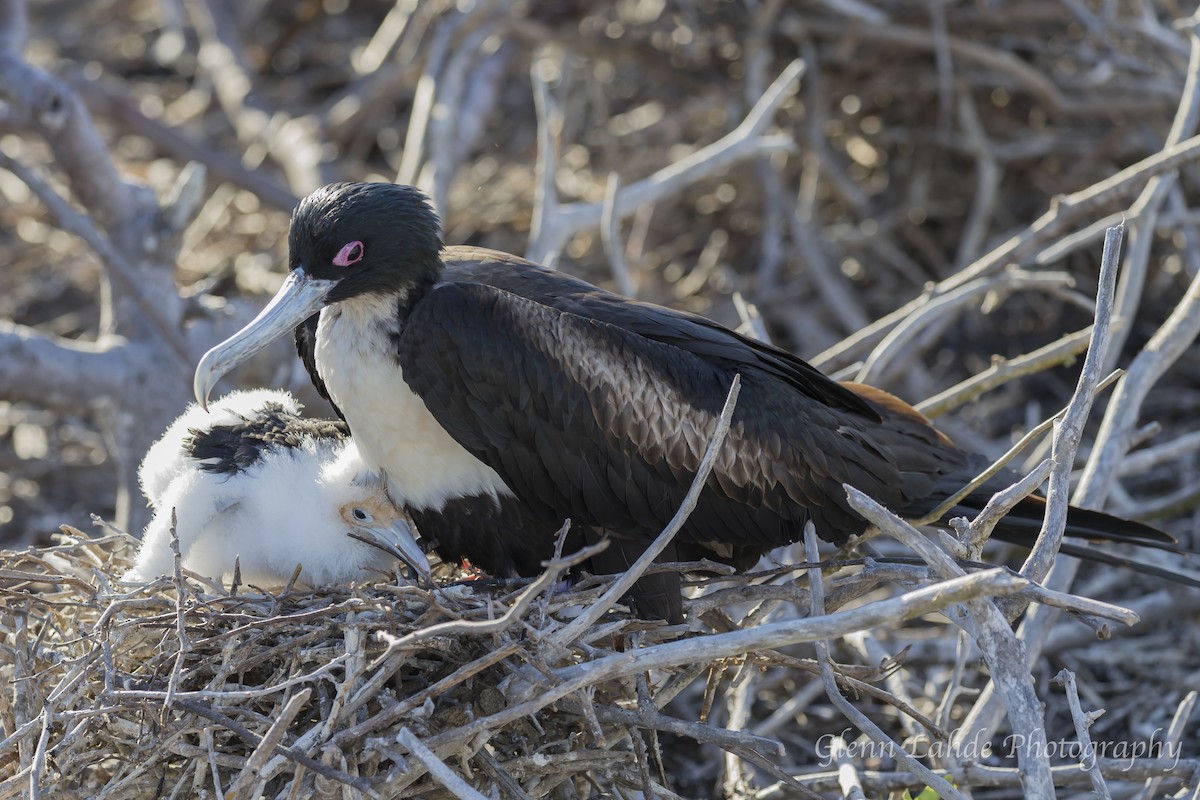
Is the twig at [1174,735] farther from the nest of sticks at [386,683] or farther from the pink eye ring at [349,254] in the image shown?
the pink eye ring at [349,254]

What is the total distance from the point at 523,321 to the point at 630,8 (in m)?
3.02

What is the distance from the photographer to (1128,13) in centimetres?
488

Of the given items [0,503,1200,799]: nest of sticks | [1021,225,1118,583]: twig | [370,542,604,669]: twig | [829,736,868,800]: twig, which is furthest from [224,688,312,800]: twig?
[1021,225,1118,583]: twig

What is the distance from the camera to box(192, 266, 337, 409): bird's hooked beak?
281 cm

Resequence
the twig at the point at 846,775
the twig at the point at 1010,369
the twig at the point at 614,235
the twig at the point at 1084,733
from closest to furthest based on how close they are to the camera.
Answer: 1. the twig at the point at 1084,733
2. the twig at the point at 846,775
3. the twig at the point at 1010,369
4. the twig at the point at 614,235

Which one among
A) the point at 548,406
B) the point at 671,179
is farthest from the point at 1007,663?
the point at 671,179

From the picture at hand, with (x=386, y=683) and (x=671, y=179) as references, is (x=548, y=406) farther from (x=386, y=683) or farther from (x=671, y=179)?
(x=671, y=179)

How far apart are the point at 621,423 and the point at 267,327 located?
0.74 m

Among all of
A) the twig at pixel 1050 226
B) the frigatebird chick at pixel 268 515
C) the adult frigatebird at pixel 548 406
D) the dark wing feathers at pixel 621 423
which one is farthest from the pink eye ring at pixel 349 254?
the twig at pixel 1050 226

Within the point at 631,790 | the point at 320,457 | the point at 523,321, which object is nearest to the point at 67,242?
the point at 320,457

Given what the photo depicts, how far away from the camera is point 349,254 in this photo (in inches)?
115

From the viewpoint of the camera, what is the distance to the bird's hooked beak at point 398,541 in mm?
2943

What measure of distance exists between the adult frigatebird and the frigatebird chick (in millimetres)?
107

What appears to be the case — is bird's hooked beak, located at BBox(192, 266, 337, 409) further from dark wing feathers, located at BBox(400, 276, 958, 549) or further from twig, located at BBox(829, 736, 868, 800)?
twig, located at BBox(829, 736, 868, 800)
